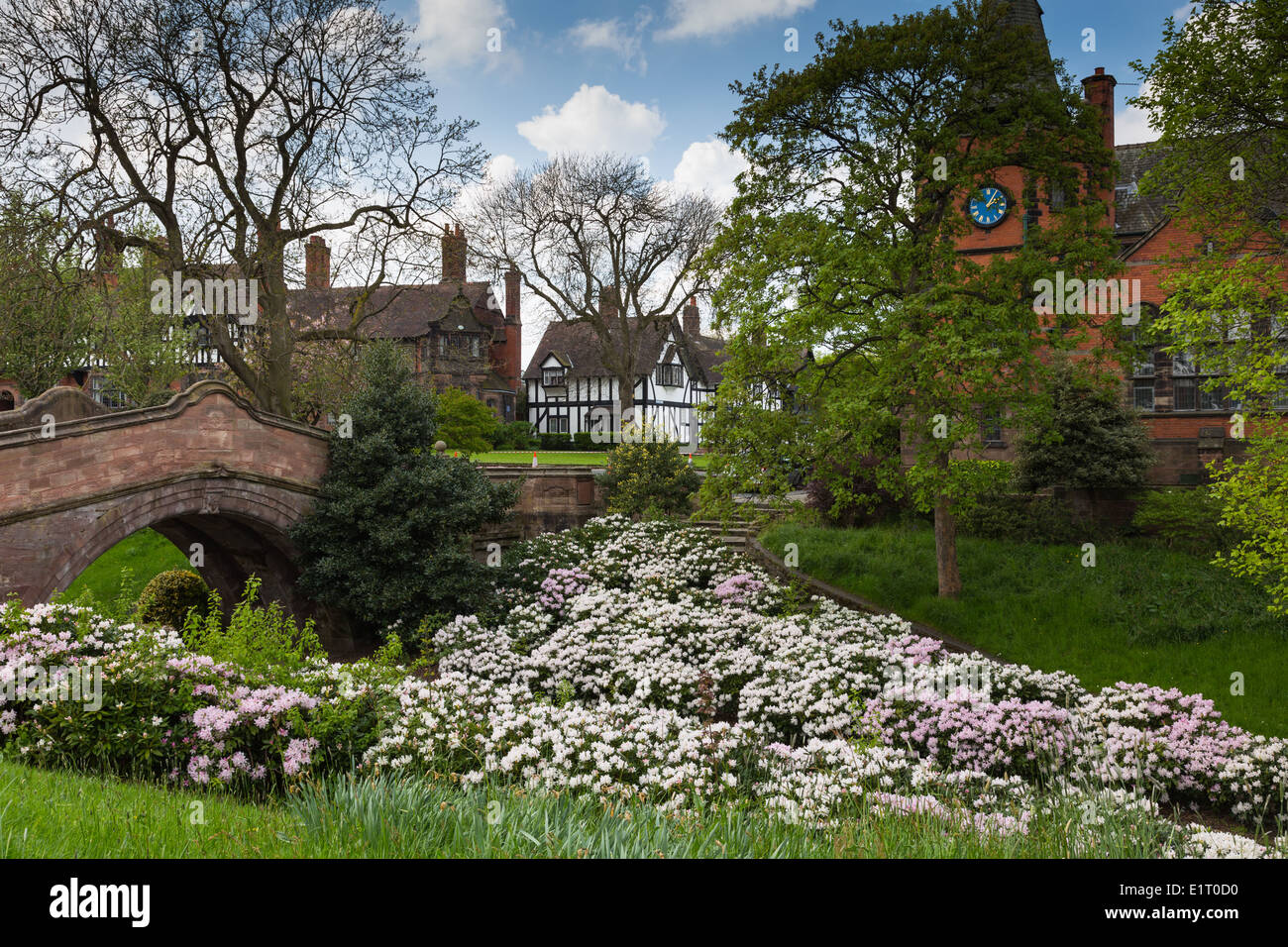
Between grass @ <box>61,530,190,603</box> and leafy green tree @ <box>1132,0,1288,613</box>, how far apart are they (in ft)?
79.0

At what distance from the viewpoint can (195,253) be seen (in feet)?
55.6

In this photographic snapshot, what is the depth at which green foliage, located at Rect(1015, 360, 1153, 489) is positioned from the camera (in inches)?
706

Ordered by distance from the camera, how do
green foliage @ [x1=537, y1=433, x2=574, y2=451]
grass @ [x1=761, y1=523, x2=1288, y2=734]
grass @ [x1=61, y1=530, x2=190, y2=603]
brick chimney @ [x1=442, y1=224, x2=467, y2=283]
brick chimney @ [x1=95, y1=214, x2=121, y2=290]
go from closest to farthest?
grass @ [x1=761, y1=523, x2=1288, y2=734], brick chimney @ [x1=95, y1=214, x2=121, y2=290], brick chimney @ [x1=442, y1=224, x2=467, y2=283], grass @ [x1=61, y1=530, x2=190, y2=603], green foliage @ [x1=537, y1=433, x2=574, y2=451]

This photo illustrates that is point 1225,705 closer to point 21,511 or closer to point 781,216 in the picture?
point 781,216

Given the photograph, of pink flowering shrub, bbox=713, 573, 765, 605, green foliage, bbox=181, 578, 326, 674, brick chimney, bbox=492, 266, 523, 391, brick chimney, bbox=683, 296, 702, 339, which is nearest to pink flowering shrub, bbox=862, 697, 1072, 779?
pink flowering shrub, bbox=713, 573, 765, 605

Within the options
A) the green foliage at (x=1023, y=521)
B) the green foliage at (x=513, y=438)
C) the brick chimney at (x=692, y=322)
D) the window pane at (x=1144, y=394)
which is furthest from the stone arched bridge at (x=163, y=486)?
the brick chimney at (x=692, y=322)

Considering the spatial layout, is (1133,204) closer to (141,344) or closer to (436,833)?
(436,833)

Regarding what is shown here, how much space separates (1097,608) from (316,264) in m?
19.7

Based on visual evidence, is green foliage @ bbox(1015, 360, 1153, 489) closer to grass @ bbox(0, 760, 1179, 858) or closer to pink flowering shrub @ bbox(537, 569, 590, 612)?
pink flowering shrub @ bbox(537, 569, 590, 612)

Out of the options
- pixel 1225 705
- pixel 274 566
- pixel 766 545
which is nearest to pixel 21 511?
pixel 274 566

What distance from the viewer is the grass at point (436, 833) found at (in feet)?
12.9

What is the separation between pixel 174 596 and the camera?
20.3 m

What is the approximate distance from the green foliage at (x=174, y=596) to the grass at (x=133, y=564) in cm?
275

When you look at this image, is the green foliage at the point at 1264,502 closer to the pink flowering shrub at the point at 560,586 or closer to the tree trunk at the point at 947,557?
the tree trunk at the point at 947,557
